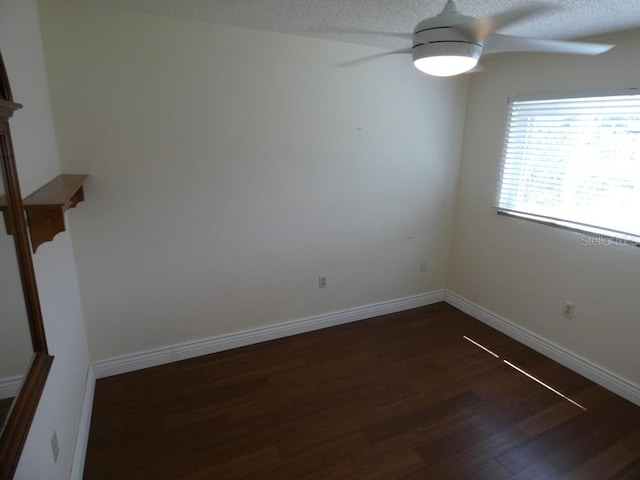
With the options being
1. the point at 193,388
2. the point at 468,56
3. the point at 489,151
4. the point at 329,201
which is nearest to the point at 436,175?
the point at 489,151

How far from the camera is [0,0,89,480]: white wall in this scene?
1.34 m

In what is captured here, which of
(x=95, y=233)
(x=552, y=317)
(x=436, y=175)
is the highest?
(x=436, y=175)

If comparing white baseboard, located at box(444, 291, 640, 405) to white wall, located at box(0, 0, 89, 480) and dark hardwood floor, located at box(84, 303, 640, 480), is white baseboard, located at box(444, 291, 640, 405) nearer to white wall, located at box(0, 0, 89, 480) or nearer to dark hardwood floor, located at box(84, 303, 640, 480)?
dark hardwood floor, located at box(84, 303, 640, 480)

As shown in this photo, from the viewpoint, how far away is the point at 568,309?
2779 millimetres

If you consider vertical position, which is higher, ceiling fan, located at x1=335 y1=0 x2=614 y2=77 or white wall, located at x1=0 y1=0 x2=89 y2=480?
ceiling fan, located at x1=335 y1=0 x2=614 y2=77

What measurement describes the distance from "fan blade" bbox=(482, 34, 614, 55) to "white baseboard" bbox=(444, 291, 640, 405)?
2.10m

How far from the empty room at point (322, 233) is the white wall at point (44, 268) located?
2cm

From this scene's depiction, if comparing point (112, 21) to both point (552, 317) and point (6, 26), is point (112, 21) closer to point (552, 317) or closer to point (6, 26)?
point (6, 26)

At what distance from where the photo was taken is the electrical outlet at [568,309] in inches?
108

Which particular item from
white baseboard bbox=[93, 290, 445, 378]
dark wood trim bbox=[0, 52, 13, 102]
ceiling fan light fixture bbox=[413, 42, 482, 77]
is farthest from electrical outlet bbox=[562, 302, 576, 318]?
dark wood trim bbox=[0, 52, 13, 102]

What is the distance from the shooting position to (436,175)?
11.4 feet

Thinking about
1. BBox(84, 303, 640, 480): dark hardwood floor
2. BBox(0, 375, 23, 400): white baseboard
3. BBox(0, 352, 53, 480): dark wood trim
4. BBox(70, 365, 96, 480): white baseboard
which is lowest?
BBox(84, 303, 640, 480): dark hardwood floor

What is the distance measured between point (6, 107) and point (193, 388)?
1987 millimetres

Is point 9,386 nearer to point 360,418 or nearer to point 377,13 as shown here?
point 360,418
